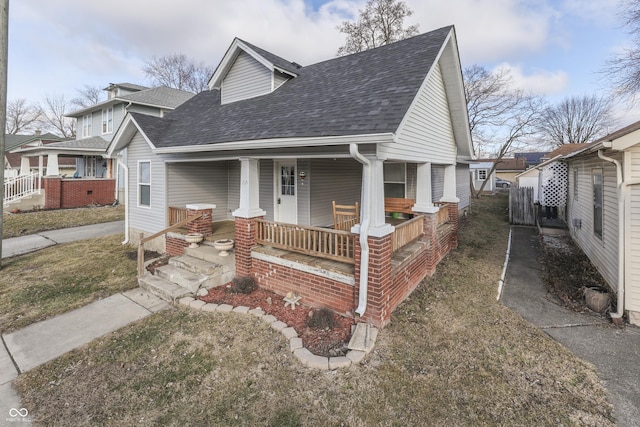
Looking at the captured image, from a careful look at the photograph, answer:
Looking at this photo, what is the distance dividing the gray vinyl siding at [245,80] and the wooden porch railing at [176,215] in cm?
385

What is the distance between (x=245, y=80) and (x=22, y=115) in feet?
181

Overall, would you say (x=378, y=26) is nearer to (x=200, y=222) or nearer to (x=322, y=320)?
(x=200, y=222)

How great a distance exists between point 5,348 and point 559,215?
19.8 m

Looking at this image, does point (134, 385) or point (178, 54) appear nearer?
point (134, 385)

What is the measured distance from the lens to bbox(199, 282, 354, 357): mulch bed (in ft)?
14.3

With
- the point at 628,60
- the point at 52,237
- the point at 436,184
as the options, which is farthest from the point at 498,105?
the point at 52,237

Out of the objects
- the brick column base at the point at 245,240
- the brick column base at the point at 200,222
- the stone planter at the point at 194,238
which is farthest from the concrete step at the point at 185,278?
the brick column base at the point at 200,222

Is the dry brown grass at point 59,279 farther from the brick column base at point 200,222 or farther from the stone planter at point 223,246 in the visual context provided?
the stone planter at point 223,246

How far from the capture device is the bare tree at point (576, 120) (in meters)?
35.3

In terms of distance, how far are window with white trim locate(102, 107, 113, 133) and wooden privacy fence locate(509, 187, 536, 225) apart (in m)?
26.4

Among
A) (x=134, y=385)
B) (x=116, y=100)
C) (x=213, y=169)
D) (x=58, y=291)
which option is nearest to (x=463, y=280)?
(x=134, y=385)

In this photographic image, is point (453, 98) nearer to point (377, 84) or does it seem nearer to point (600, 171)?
point (377, 84)

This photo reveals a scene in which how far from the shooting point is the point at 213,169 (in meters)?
9.90

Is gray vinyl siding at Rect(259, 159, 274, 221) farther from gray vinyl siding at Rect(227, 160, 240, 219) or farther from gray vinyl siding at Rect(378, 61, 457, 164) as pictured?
gray vinyl siding at Rect(378, 61, 457, 164)
